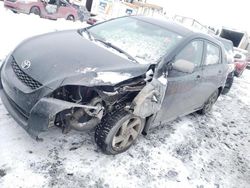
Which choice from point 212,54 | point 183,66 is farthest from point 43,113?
point 212,54

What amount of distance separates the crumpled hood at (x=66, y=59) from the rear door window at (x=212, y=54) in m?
1.73

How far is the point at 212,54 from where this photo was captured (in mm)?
5297

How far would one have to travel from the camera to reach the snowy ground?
10.5 ft

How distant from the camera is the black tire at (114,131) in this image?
3534mm

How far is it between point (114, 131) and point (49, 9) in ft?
41.1

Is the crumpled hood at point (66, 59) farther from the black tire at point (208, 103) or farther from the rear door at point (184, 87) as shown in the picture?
the black tire at point (208, 103)

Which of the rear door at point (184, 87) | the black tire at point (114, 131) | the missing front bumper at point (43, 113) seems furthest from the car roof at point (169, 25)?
the missing front bumper at point (43, 113)

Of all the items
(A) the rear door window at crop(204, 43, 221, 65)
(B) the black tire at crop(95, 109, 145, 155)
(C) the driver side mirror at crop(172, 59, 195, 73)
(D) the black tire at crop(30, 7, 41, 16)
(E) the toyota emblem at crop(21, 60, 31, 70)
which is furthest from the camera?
(D) the black tire at crop(30, 7, 41, 16)

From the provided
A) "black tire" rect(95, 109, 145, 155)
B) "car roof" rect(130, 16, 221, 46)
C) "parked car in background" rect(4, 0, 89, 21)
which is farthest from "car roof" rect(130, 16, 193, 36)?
"parked car in background" rect(4, 0, 89, 21)

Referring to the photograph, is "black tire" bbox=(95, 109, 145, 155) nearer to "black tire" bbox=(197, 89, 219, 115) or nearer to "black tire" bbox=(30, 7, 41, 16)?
"black tire" bbox=(197, 89, 219, 115)

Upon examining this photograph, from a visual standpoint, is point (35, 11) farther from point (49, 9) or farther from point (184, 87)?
point (184, 87)

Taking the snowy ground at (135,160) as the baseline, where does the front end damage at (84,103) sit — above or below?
above

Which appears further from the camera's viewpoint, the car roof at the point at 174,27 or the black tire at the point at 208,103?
the black tire at the point at 208,103

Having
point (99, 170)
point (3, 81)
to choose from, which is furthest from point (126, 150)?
point (3, 81)
